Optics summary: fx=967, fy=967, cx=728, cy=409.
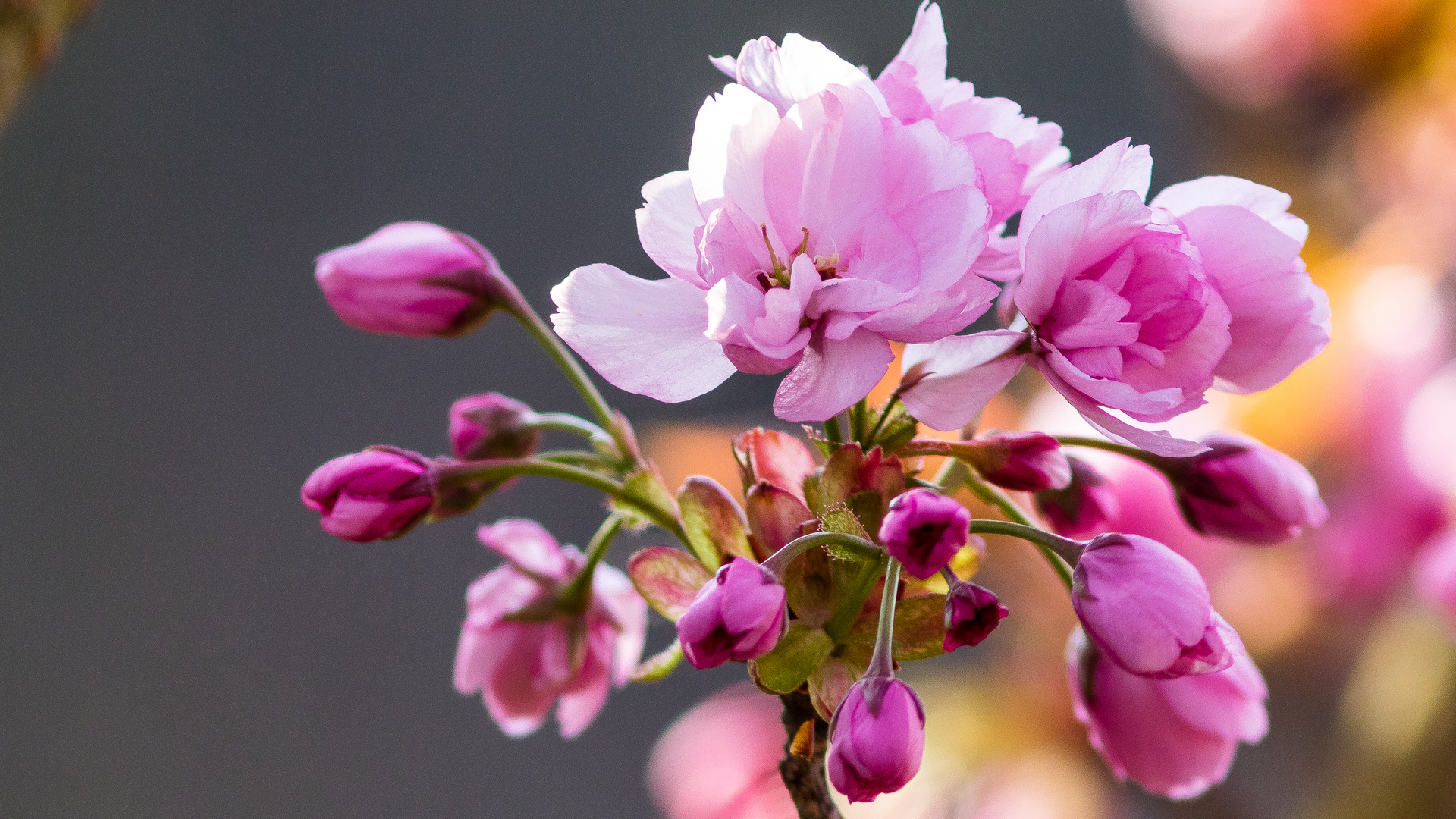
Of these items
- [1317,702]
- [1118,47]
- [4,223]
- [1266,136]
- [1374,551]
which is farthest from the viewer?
[1118,47]

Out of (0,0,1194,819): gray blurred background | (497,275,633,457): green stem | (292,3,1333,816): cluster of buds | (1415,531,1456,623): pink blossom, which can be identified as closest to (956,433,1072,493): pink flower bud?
(292,3,1333,816): cluster of buds

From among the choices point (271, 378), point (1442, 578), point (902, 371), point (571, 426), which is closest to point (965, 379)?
point (902, 371)

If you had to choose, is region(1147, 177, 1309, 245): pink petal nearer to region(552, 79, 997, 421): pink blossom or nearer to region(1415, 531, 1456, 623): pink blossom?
region(552, 79, 997, 421): pink blossom

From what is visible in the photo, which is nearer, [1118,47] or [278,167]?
[278,167]

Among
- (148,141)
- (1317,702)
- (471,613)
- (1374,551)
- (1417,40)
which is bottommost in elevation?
(1317,702)

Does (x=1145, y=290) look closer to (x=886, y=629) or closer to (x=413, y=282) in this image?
(x=886, y=629)

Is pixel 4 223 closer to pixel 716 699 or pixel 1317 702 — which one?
pixel 716 699

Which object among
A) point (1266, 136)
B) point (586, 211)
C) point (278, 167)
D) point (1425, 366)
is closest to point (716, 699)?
point (1425, 366)

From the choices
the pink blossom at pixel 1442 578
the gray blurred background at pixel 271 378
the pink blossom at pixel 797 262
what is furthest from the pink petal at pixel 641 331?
the gray blurred background at pixel 271 378
